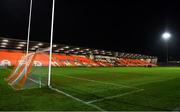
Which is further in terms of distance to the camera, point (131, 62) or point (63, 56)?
point (131, 62)

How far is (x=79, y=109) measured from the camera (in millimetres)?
5820

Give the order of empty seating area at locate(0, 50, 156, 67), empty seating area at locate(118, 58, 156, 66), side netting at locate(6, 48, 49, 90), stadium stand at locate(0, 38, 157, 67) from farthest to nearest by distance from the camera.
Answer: empty seating area at locate(118, 58, 156, 66) < empty seating area at locate(0, 50, 156, 67) < stadium stand at locate(0, 38, 157, 67) < side netting at locate(6, 48, 49, 90)

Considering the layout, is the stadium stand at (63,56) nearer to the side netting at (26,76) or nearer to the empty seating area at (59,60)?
the empty seating area at (59,60)

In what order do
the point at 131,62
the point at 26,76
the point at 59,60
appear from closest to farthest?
the point at 26,76 → the point at 59,60 → the point at 131,62

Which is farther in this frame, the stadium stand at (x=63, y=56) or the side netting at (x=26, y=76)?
the stadium stand at (x=63, y=56)

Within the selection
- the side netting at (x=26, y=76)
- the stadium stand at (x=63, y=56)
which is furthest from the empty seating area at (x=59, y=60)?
the side netting at (x=26, y=76)

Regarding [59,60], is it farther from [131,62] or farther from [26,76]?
[26,76]

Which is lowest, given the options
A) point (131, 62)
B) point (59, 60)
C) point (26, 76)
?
point (26, 76)

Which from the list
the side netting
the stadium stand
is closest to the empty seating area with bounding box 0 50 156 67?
the stadium stand

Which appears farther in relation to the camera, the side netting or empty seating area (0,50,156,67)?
empty seating area (0,50,156,67)

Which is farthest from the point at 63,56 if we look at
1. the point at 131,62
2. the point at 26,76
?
the point at 26,76

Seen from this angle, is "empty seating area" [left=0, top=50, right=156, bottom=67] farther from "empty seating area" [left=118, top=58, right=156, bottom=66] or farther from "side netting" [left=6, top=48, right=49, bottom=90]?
"side netting" [left=6, top=48, right=49, bottom=90]

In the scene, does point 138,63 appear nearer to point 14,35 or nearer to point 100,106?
point 14,35

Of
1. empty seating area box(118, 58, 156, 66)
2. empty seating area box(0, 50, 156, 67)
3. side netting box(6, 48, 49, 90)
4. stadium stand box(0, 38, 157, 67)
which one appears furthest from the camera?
empty seating area box(118, 58, 156, 66)
